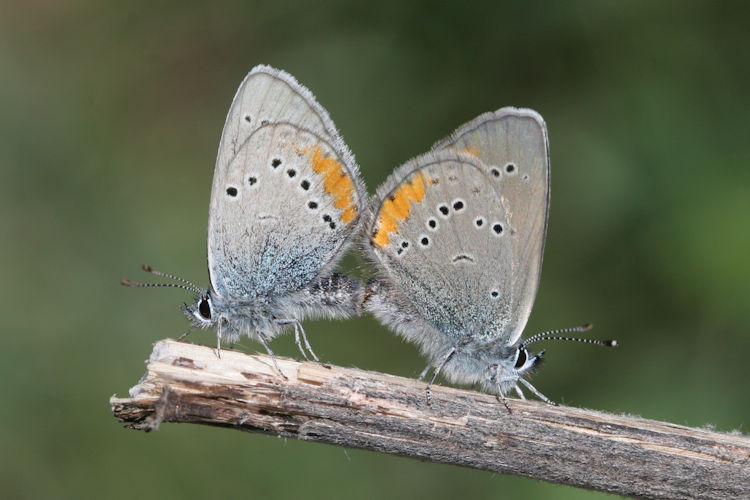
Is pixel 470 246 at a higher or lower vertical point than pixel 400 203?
lower

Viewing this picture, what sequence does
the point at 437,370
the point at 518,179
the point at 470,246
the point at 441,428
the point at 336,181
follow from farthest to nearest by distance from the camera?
the point at 336,181
the point at 470,246
the point at 518,179
the point at 437,370
the point at 441,428

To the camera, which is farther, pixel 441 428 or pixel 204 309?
pixel 204 309

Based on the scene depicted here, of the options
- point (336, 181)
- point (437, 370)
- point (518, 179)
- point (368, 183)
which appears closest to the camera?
point (437, 370)

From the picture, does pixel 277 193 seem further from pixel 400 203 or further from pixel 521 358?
pixel 521 358

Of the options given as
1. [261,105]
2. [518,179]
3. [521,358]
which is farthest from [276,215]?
[521,358]

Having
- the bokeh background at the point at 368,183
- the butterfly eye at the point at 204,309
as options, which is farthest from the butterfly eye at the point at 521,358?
the butterfly eye at the point at 204,309

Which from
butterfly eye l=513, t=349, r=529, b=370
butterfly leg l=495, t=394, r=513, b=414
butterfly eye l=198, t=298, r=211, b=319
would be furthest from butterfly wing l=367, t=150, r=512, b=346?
butterfly eye l=198, t=298, r=211, b=319

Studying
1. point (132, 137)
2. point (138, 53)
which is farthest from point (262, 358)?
point (138, 53)
